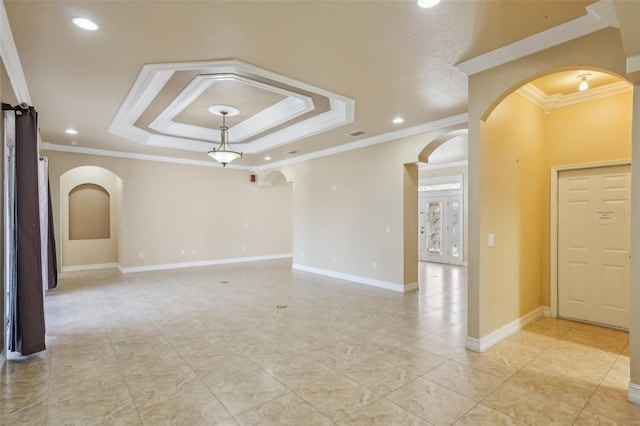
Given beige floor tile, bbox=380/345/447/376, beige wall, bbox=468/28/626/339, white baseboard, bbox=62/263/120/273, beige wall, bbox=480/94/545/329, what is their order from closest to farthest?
beige wall, bbox=468/28/626/339 → beige floor tile, bbox=380/345/447/376 → beige wall, bbox=480/94/545/329 → white baseboard, bbox=62/263/120/273

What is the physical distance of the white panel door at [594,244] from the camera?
3963 millimetres

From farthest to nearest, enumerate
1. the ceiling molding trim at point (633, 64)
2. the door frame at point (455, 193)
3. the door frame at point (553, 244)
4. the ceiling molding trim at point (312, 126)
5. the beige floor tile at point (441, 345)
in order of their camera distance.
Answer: the door frame at point (455, 193)
the ceiling molding trim at point (312, 126)
the door frame at point (553, 244)
the beige floor tile at point (441, 345)
the ceiling molding trim at point (633, 64)

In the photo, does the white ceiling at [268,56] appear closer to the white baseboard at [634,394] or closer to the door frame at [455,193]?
the white baseboard at [634,394]

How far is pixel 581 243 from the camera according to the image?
427 centimetres

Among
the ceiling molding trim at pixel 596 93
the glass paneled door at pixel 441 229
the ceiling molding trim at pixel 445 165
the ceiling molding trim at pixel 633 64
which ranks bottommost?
the glass paneled door at pixel 441 229

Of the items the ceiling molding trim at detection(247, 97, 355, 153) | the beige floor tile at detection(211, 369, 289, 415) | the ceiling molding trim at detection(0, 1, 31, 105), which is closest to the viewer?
the beige floor tile at detection(211, 369, 289, 415)

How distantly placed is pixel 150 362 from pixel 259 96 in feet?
12.1

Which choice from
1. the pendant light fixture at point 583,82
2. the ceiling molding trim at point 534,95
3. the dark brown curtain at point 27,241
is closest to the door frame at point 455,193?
the ceiling molding trim at point 534,95

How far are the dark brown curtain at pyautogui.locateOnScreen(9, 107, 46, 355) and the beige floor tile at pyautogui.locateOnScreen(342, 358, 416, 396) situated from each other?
3.12 meters

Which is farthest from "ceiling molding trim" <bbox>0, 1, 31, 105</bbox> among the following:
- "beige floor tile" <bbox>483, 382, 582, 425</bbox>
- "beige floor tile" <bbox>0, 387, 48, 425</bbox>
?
"beige floor tile" <bbox>483, 382, 582, 425</bbox>

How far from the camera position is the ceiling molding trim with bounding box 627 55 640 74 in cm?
220

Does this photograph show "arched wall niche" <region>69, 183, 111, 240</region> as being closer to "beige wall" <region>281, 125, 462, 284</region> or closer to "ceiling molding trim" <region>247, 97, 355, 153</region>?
"ceiling molding trim" <region>247, 97, 355, 153</region>

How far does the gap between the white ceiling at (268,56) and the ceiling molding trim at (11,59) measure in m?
0.05

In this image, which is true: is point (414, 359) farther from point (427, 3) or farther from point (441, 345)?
point (427, 3)
